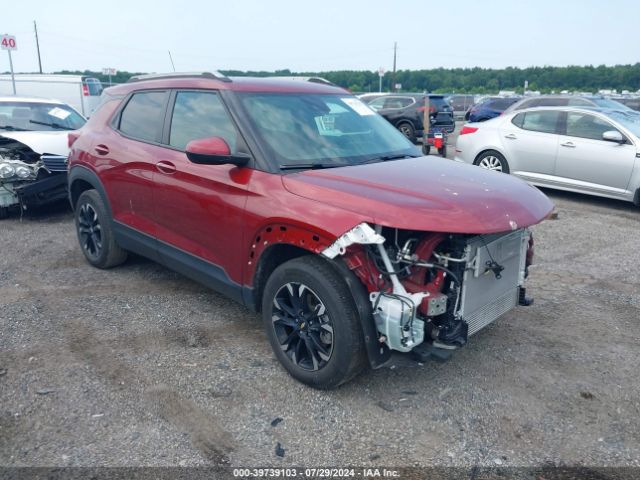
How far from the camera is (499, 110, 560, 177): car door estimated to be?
9086mm

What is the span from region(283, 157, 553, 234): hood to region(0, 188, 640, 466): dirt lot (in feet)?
3.21

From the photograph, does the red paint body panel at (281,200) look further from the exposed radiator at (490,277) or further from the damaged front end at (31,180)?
the damaged front end at (31,180)

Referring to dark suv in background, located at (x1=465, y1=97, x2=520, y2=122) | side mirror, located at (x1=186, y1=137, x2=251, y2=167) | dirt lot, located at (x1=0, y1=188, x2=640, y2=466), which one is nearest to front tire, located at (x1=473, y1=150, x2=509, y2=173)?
dirt lot, located at (x1=0, y1=188, x2=640, y2=466)

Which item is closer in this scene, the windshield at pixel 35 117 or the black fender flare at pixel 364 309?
the black fender flare at pixel 364 309

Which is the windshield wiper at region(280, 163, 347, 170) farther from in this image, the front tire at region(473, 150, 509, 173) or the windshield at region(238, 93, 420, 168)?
the front tire at region(473, 150, 509, 173)

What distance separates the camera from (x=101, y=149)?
507cm

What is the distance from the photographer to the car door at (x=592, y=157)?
8.30 metres

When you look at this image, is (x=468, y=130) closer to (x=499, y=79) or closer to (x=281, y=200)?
(x=281, y=200)

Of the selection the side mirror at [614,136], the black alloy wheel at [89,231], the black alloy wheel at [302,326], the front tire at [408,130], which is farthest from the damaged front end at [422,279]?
the front tire at [408,130]

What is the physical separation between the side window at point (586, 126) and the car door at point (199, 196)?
6.84m

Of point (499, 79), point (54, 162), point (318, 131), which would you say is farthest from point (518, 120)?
point (499, 79)

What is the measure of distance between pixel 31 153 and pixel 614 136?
8.43m

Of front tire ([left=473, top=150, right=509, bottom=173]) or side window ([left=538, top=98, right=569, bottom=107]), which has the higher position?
side window ([left=538, top=98, right=569, bottom=107])

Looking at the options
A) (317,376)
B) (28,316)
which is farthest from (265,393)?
(28,316)
